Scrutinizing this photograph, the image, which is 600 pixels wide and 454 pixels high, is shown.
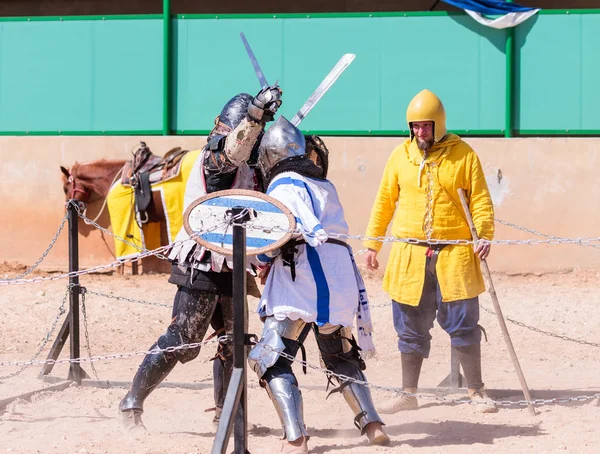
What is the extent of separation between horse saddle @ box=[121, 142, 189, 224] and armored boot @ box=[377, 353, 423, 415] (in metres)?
4.43

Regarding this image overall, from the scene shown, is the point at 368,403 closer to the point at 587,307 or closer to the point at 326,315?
the point at 326,315

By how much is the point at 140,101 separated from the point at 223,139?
Result: 20.1ft

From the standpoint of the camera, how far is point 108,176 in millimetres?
10156

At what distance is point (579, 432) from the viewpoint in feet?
16.1

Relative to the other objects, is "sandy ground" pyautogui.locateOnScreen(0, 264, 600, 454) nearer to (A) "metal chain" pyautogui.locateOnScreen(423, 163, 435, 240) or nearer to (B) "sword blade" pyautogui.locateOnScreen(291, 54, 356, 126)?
(A) "metal chain" pyautogui.locateOnScreen(423, 163, 435, 240)

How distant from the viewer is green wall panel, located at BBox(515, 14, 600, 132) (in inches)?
400

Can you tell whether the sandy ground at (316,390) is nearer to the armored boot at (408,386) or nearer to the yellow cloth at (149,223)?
the armored boot at (408,386)

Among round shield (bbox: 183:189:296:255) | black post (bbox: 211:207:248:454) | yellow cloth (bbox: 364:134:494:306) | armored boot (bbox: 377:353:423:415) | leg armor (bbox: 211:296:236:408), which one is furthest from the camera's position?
armored boot (bbox: 377:353:423:415)

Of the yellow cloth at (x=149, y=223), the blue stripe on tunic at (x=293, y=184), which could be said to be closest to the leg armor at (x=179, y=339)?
the blue stripe on tunic at (x=293, y=184)

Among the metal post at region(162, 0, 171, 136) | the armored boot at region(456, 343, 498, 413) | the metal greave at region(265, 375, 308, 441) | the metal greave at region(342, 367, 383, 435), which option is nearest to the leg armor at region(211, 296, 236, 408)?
the metal greave at region(265, 375, 308, 441)

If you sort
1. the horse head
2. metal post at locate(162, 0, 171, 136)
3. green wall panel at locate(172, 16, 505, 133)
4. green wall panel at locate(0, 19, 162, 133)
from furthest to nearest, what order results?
green wall panel at locate(0, 19, 162, 133)
metal post at locate(162, 0, 171, 136)
green wall panel at locate(172, 16, 505, 133)
the horse head

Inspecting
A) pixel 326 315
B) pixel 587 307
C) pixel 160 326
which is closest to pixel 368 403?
pixel 326 315

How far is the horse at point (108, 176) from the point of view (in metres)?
9.78

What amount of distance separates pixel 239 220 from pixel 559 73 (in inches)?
269
